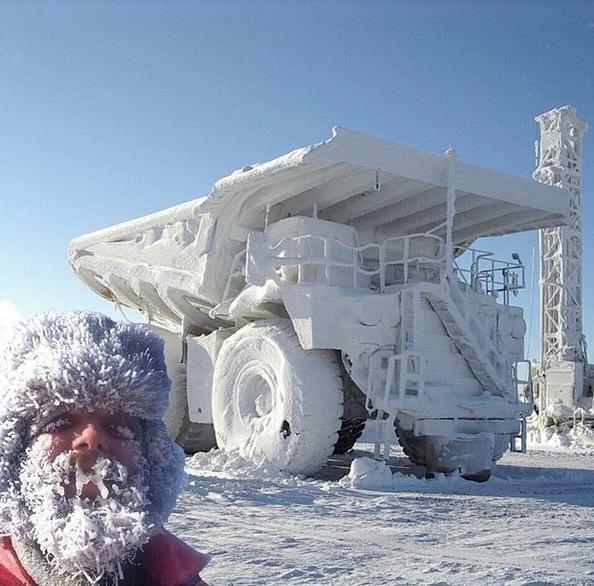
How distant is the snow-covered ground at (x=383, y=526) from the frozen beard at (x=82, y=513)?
3795mm

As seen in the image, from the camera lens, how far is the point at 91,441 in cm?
132

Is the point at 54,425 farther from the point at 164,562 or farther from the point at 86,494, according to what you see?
the point at 164,562

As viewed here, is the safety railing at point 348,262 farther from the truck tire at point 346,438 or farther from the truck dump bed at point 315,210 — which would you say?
the truck tire at point 346,438

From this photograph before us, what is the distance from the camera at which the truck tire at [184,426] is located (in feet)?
45.7

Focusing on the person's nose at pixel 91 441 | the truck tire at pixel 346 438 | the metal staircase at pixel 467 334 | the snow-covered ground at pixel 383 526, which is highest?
the metal staircase at pixel 467 334

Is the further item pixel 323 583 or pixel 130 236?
pixel 130 236

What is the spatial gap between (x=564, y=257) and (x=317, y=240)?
1635cm

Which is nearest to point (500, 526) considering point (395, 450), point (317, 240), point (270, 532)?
point (270, 532)

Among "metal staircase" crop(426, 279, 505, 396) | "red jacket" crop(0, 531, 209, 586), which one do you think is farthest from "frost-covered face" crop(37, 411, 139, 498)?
"metal staircase" crop(426, 279, 505, 396)

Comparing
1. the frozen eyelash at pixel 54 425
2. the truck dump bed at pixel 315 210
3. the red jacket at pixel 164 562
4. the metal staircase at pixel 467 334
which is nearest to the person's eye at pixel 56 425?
the frozen eyelash at pixel 54 425

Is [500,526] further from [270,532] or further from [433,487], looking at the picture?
[433,487]

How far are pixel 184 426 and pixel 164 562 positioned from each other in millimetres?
12983

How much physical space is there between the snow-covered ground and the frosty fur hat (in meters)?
3.71

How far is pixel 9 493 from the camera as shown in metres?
1.36
